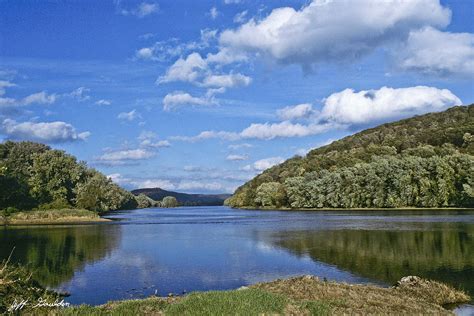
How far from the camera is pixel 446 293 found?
25719mm

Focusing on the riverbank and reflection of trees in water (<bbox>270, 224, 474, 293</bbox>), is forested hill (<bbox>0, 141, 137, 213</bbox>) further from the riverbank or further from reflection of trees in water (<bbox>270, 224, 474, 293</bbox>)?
the riverbank

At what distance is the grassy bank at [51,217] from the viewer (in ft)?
379

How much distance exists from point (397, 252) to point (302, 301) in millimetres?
27692

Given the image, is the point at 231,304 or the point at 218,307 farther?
the point at 231,304

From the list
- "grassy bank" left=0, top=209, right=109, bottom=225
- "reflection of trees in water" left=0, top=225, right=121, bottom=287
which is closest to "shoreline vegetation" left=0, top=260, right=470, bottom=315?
"reflection of trees in water" left=0, top=225, right=121, bottom=287

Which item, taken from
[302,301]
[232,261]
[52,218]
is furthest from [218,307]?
[52,218]

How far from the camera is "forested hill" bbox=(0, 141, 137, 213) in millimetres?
126438

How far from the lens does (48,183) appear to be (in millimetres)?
145875

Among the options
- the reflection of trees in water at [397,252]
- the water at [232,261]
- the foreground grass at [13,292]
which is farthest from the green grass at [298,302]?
the reflection of trees in water at [397,252]

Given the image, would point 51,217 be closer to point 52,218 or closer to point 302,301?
point 52,218

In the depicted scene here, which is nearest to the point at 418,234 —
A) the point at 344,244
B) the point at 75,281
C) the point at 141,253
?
the point at 344,244

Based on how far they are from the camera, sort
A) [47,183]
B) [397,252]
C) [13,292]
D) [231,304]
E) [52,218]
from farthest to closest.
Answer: [47,183]
[52,218]
[397,252]
[13,292]
[231,304]

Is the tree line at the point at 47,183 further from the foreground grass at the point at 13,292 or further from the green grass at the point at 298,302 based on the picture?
the green grass at the point at 298,302

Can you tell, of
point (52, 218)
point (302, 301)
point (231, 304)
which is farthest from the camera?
point (52, 218)
